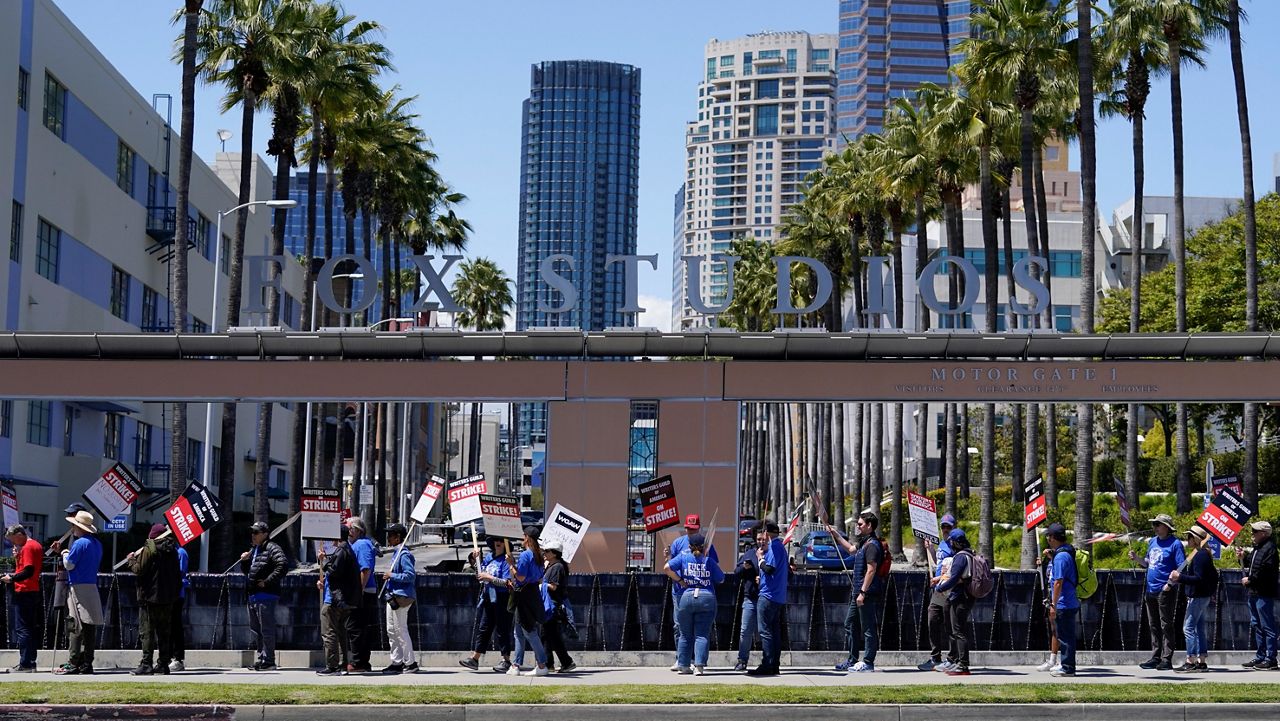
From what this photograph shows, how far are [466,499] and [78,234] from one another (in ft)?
98.4

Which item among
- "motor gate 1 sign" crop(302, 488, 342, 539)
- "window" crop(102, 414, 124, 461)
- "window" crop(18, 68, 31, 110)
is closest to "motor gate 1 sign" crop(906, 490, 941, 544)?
"motor gate 1 sign" crop(302, 488, 342, 539)

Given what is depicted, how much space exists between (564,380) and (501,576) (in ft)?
25.4

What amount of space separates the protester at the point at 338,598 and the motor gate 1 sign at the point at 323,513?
2.62 metres

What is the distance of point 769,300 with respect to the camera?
81.4 metres

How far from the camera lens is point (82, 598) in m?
18.3

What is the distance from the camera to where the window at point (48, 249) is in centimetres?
4418

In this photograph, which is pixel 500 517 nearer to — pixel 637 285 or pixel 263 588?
pixel 263 588

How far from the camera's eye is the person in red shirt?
1830cm

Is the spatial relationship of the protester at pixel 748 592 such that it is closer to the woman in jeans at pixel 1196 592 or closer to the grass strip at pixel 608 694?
the grass strip at pixel 608 694

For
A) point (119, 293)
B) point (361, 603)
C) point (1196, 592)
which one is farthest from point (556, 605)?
point (119, 293)

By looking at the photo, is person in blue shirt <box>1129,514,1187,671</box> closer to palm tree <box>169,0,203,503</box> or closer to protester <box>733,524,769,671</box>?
protester <box>733,524,769,671</box>

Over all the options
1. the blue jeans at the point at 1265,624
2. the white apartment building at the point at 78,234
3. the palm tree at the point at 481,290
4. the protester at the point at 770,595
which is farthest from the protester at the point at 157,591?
the palm tree at the point at 481,290

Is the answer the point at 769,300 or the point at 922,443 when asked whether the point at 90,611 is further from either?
the point at 769,300

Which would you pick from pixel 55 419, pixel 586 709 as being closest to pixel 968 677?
pixel 586 709
